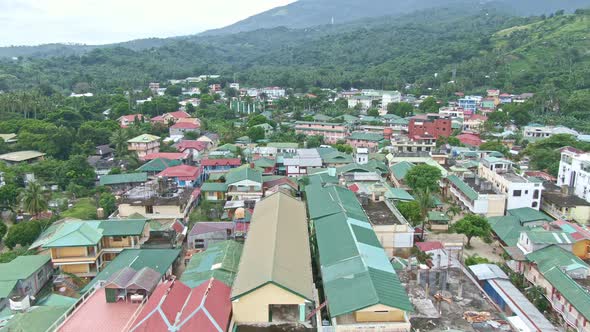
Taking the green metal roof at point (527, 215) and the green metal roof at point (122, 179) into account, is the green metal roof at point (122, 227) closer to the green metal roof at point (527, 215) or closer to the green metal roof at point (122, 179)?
the green metal roof at point (122, 179)

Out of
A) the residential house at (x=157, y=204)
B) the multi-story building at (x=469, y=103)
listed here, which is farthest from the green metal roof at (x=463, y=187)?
the multi-story building at (x=469, y=103)

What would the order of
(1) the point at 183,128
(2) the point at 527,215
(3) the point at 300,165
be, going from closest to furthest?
(2) the point at 527,215, (3) the point at 300,165, (1) the point at 183,128

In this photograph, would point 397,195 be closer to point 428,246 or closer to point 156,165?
point 428,246

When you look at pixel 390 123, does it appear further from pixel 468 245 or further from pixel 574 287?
pixel 574 287

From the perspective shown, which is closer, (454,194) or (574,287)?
(574,287)

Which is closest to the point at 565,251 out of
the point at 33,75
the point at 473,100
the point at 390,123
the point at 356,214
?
the point at 356,214

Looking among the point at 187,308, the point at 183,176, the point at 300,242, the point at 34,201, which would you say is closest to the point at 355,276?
the point at 300,242
